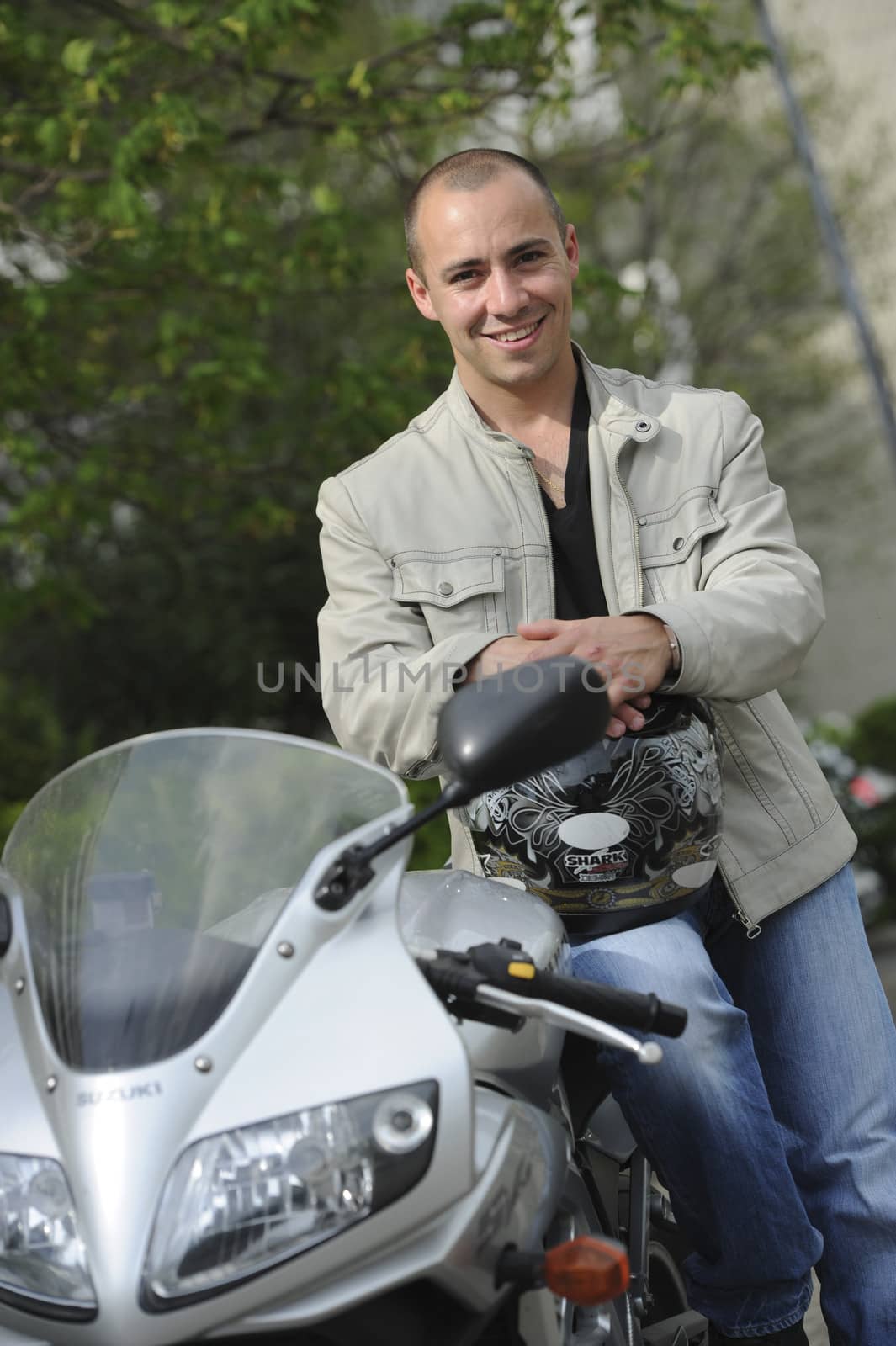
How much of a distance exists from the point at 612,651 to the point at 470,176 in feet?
3.29

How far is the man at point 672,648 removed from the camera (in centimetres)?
226

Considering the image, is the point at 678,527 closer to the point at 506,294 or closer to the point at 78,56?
the point at 506,294

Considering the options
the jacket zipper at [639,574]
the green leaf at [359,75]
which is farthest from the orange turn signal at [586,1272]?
the green leaf at [359,75]

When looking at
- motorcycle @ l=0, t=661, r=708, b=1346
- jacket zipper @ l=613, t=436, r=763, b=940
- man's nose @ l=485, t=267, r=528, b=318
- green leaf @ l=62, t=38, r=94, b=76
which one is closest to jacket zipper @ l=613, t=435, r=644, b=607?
jacket zipper @ l=613, t=436, r=763, b=940

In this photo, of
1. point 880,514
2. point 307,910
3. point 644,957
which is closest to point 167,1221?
point 307,910

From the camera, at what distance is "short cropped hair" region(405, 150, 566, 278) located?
274 cm

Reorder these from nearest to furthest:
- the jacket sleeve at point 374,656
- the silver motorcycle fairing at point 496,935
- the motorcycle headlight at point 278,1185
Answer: the motorcycle headlight at point 278,1185
the silver motorcycle fairing at point 496,935
the jacket sleeve at point 374,656

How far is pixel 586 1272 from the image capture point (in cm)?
161

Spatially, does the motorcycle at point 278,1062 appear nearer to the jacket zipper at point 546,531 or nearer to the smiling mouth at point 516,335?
the jacket zipper at point 546,531

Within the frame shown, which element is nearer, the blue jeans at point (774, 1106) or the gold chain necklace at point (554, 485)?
the blue jeans at point (774, 1106)

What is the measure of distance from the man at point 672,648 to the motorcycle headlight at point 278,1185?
2.40 feet

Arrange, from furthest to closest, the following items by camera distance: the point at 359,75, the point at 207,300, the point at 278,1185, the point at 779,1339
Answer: the point at 207,300
the point at 359,75
the point at 779,1339
the point at 278,1185

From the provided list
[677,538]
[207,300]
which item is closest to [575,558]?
[677,538]

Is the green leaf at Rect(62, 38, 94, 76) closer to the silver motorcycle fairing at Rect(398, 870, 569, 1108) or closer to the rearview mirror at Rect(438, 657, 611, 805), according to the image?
the silver motorcycle fairing at Rect(398, 870, 569, 1108)
